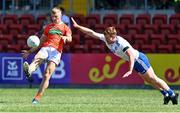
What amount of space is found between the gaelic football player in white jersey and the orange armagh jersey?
1.17 feet

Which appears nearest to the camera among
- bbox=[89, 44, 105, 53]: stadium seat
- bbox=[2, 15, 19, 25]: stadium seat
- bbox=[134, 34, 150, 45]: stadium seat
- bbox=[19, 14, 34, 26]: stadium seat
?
bbox=[89, 44, 105, 53]: stadium seat

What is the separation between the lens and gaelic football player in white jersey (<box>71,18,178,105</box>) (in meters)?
15.9

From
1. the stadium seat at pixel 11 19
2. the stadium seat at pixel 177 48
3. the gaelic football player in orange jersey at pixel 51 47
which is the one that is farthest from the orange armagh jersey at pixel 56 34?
the stadium seat at pixel 11 19

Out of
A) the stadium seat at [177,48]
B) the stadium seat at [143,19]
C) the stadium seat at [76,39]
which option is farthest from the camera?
the stadium seat at [143,19]

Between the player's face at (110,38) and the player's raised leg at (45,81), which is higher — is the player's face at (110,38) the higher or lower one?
the higher one

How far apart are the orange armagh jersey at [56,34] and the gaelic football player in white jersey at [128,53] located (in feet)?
1.17

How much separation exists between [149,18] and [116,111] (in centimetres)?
1850

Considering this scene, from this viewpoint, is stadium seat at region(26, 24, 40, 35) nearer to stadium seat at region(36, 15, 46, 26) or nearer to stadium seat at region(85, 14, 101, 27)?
stadium seat at region(36, 15, 46, 26)

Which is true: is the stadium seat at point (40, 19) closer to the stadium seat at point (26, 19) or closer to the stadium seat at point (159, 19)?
the stadium seat at point (26, 19)

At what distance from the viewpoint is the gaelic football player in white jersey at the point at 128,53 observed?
15.9 metres

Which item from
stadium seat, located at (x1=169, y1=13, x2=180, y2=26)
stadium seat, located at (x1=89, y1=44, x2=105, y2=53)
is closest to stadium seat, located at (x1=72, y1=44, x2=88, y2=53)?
stadium seat, located at (x1=89, y1=44, x2=105, y2=53)

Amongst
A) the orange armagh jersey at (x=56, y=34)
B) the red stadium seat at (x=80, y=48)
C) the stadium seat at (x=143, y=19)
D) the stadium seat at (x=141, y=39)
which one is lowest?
the red stadium seat at (x=80, y=48)

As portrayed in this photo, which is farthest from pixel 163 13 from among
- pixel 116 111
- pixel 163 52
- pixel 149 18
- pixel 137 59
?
pixel 116 111

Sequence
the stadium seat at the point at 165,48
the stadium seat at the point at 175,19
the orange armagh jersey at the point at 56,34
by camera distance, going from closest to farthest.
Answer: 1. the orange armagh jersey at the point at 56,34
2. the stadium seat at the point at 165,48
3. the stadium seat at the point at 175,19
